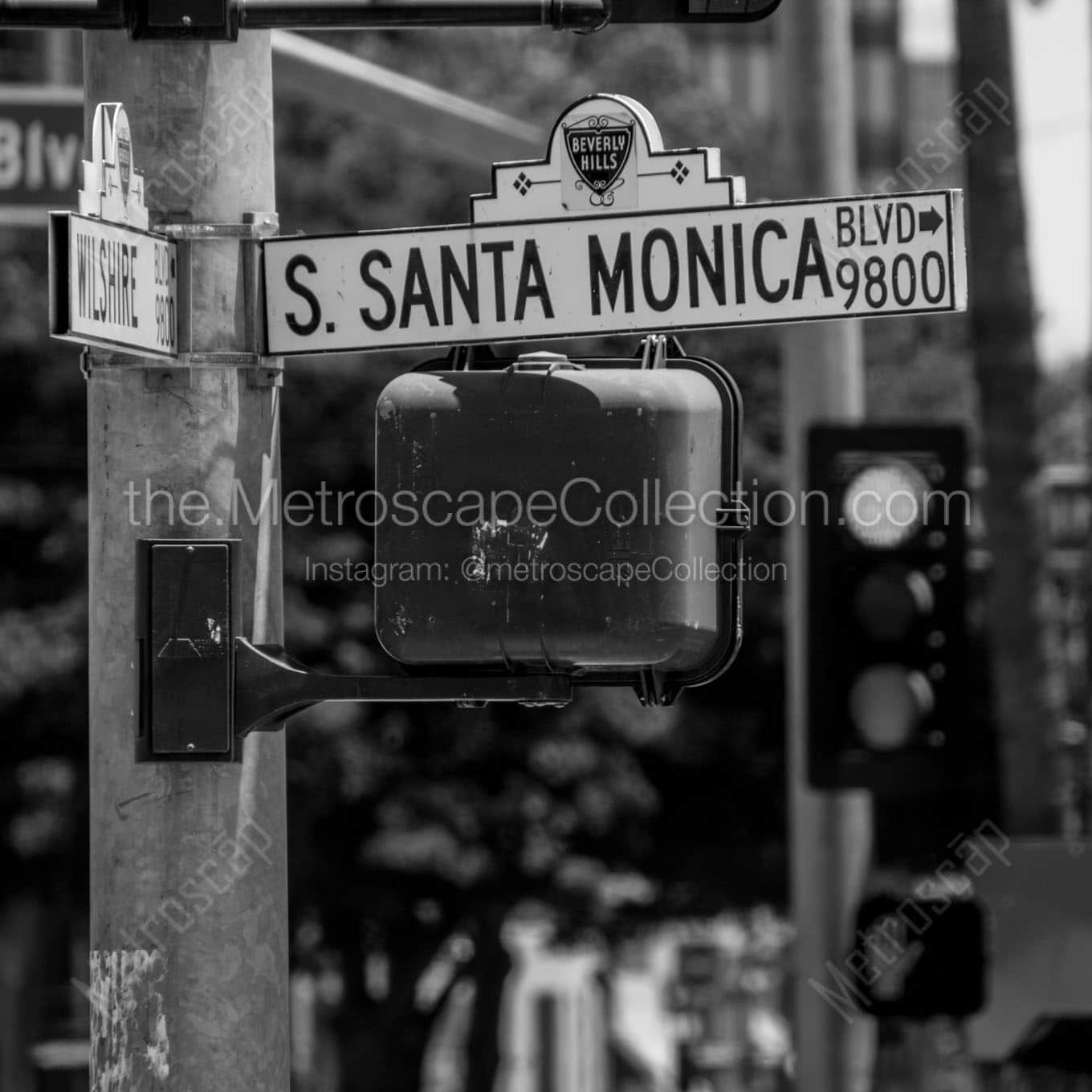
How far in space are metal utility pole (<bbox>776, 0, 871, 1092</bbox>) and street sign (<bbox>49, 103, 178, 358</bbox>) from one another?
362cm

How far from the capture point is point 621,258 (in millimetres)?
3109

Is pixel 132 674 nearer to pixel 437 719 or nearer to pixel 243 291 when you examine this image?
pixel 243 291

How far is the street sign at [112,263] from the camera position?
109 inches

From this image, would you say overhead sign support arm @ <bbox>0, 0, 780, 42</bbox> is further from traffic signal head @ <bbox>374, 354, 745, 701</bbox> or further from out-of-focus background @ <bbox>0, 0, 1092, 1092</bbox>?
out-of-focus background @ <bbox>0, 0, 1092, 1092</bbox>

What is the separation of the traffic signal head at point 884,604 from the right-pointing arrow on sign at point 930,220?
2.11 metres

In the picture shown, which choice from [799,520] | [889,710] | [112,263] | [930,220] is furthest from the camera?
[799,520]

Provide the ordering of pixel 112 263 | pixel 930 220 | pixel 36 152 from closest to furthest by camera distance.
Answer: pixel 112 263, pixel 930 220, pixel 36 152

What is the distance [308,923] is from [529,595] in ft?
49.6

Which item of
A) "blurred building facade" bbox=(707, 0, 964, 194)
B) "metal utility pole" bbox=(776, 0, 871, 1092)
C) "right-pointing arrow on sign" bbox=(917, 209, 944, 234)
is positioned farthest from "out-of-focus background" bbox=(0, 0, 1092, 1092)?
"blurred building facade" bbox=(707, 0, 964, 194)

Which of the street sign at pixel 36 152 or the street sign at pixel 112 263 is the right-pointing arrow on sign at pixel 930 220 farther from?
the street sign at pixel 36 152

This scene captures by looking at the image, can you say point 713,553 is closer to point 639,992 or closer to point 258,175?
point 258,175

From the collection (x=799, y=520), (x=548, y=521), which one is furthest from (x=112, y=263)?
(x=799, y=520)

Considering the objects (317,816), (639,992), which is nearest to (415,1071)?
(317,816)

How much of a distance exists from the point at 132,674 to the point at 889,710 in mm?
2731
